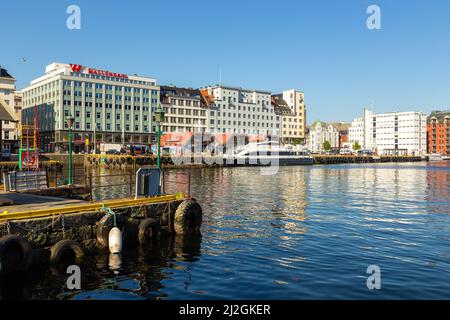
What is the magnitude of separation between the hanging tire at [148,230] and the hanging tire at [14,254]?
567cm

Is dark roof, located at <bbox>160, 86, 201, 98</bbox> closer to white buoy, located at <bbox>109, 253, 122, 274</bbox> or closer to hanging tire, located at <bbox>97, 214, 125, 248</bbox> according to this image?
hanging tire, located at <bbox>97, 214, 125, 248</bbox>

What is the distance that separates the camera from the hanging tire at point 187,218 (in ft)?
71.4

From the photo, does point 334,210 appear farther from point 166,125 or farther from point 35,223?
point 166,125

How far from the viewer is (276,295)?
1308 cm

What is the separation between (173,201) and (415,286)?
12431mm

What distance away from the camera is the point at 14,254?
14.6 metres

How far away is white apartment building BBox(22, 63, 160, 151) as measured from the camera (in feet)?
415

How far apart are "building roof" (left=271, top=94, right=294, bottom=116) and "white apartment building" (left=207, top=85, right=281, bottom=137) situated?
3241mm

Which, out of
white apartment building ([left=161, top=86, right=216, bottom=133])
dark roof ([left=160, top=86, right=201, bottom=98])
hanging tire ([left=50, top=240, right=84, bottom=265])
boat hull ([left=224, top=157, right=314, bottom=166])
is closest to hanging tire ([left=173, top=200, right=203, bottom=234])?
hanging tire ([left=50, top=240, right=84, bottom=265])

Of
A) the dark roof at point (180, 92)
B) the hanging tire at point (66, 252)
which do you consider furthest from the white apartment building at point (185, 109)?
the hanging tire at point (66, 252)

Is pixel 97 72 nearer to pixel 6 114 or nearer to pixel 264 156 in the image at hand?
pixel 264 156

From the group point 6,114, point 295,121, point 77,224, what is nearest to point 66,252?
point 77,224

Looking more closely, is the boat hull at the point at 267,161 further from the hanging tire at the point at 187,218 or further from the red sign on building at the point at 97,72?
the hanging tire at the point at 187,218
